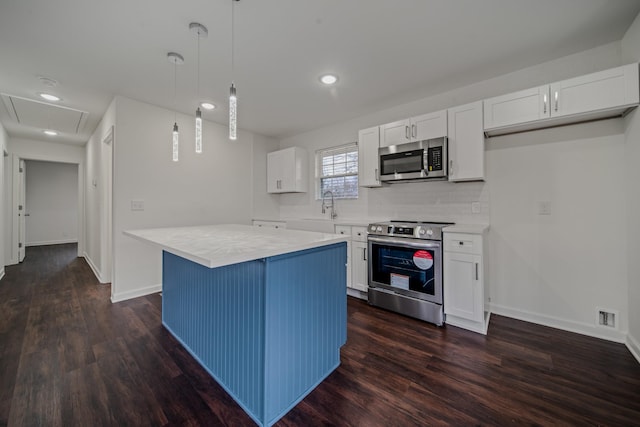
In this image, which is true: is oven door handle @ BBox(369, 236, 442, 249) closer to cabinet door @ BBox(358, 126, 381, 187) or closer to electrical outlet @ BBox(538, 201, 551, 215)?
cabinet door @ BBox(358, 126, 381, 187)

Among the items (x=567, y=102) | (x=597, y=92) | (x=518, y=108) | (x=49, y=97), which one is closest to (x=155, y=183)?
(x=49, y=97)

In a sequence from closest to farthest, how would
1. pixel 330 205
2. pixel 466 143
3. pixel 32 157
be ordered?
pixel 466 143, pixel 330 205, pixel 32 157

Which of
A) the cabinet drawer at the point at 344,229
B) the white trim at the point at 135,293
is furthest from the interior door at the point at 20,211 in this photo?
the cabinet drawer at the point at 344,229

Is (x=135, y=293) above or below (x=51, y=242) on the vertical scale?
below

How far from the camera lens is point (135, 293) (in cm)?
321

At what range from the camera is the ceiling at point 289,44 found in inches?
69.2

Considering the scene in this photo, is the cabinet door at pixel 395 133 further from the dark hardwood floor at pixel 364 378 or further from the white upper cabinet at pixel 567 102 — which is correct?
the dark hardwood floor at pixel 364 378

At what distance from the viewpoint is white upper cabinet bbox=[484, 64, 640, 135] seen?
1.89 m

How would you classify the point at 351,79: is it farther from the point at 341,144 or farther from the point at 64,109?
the point at 64,109

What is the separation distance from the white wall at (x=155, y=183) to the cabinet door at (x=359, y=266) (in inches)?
89.6

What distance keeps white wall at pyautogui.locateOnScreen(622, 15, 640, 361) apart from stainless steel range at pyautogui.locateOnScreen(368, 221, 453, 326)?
1.32 m

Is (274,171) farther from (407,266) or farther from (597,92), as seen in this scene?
(597,92)

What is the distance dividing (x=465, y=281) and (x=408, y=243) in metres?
0.60

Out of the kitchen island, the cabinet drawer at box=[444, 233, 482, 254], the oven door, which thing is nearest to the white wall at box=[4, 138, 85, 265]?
the kitchen island
